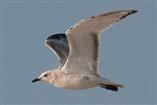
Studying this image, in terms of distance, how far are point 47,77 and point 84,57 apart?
1232mm

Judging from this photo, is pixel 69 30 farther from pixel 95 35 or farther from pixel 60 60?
pixel 60 60

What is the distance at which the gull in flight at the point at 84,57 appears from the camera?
12742 millimetres

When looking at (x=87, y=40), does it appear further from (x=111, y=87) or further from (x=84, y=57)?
(x=111, y=87)

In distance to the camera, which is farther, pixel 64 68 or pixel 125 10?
pixel 64 68

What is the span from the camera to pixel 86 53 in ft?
44.8

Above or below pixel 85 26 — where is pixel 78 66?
below

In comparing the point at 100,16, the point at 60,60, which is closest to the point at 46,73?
the point at 60,60

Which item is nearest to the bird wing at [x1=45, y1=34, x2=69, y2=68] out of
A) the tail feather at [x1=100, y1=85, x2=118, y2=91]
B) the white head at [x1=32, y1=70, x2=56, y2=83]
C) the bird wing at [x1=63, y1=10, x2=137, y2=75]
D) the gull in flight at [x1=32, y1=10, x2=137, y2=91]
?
the white head at [x1=32, y1=70, x2=56, y2=83]

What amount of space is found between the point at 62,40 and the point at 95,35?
3.54m

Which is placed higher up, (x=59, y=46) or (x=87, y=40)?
(x=87, y=40)

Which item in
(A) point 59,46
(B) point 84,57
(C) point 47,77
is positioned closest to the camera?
(B) point 84,57

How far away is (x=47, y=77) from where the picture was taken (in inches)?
572

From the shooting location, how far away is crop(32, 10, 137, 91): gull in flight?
12742 millimetres

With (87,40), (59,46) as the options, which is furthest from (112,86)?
(59,46)
